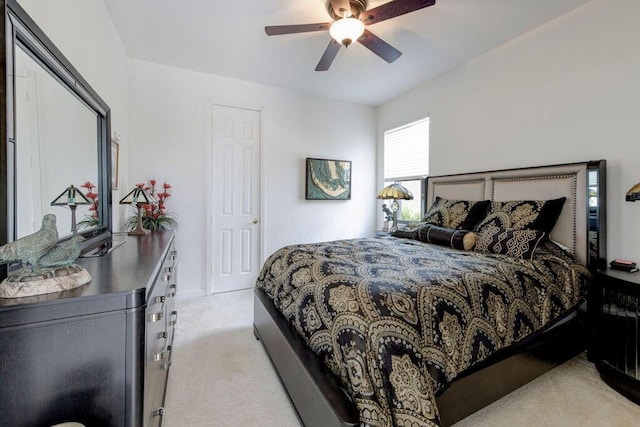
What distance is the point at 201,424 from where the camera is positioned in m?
1.58

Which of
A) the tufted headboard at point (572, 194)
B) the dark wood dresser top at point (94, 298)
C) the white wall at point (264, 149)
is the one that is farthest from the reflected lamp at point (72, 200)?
the tufted headboard at point (572, 194)

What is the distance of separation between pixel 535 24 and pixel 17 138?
381cm

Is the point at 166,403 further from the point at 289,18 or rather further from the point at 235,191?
the point at 289,18

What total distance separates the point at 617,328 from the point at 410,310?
170cm

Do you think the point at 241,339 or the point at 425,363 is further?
the point at 241,339

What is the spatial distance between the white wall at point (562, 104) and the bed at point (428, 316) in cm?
18

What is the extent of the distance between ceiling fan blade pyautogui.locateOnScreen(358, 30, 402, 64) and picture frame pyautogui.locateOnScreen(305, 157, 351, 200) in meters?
2.01

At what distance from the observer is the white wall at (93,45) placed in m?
1.43

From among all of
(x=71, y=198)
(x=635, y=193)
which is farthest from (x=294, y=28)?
(x=635, y=193)

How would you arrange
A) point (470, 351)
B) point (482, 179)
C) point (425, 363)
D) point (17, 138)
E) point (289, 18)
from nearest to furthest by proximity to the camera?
point (17, 138) → point (425, 363) → point (470, 351) → point (289, 18) → point (482, 179)

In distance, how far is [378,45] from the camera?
2.29 metres

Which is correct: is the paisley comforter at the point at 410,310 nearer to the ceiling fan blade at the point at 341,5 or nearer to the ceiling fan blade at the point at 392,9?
the ceiling fan blade at the point at 392,9

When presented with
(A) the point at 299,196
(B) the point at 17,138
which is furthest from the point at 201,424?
(A) the point at 299,196

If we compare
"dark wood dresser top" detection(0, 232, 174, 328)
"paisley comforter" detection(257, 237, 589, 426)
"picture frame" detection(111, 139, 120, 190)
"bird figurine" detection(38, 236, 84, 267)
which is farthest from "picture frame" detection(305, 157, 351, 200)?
"bird figurine" detection(38, 236, 84, 267)
